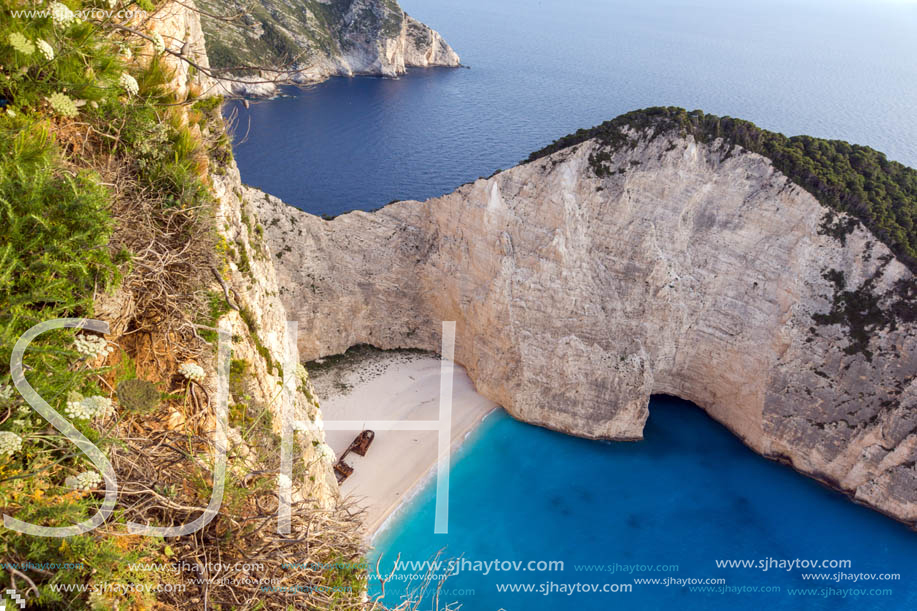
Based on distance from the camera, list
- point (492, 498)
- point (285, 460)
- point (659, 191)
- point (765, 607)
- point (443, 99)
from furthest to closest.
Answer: point (443, 99), point (659, 191), point (492, 498), point (765, 607), point (285, 460)

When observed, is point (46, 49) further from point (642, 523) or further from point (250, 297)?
point (642, 523)

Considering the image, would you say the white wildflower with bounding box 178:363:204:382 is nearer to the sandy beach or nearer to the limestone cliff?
the limestone cliff

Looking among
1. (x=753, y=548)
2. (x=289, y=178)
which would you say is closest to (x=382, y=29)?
(x=289, y=178)

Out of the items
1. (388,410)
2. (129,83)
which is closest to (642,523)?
(388,410)

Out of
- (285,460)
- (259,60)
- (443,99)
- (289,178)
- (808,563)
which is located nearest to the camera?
(285,460)

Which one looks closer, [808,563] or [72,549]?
[72,549]

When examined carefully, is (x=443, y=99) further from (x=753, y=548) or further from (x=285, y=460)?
(x=285, y=460)
